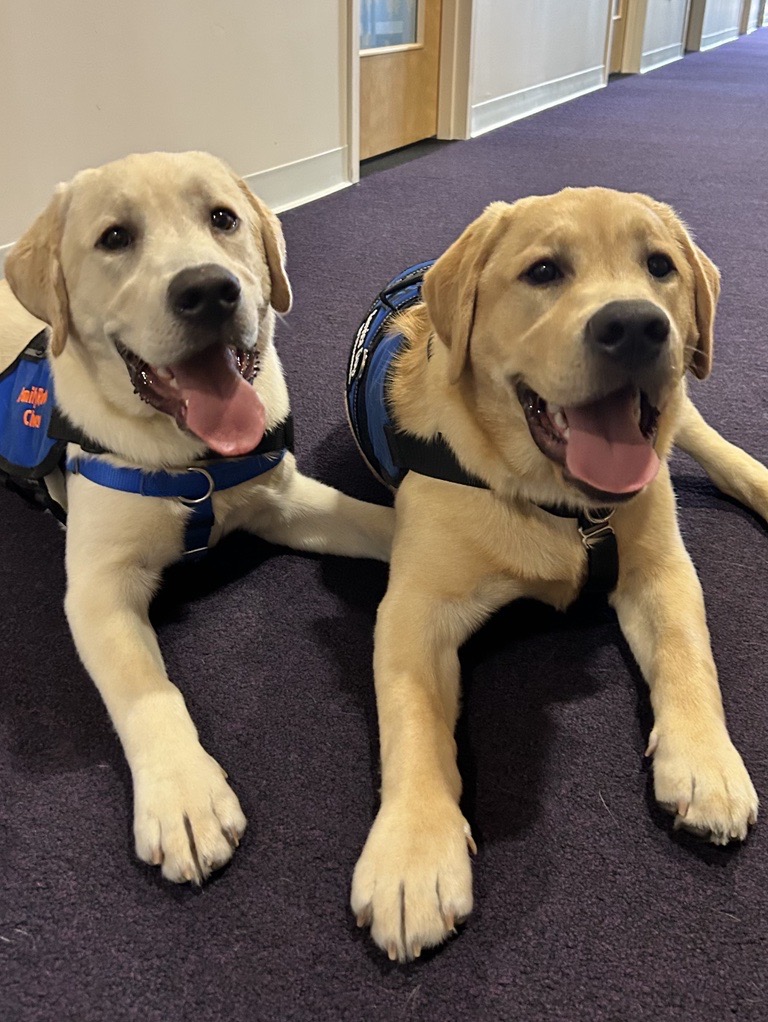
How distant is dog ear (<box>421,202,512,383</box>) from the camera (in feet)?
4.98

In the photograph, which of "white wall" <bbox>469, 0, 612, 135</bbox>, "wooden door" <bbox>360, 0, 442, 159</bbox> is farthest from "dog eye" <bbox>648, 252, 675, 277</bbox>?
"white wall" <bbox>469, 0, 612, 135</bbox>

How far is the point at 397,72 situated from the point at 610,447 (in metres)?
5.14

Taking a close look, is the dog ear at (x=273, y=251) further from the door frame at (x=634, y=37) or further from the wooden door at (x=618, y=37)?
the door frame at (x=634, y=37)

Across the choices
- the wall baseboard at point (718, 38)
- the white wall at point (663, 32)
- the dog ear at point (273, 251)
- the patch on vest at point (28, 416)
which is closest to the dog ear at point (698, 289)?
the dog ear at point (273, 251)

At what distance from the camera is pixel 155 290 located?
4.99 ft

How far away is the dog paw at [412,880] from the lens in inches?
44.2

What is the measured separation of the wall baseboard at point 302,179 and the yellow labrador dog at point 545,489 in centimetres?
323

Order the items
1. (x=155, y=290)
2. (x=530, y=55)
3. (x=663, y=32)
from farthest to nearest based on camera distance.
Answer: (x=663, y=32)
(x=530, y=55)
(x=155, y=290)

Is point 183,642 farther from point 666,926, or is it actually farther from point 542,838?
point 666,926

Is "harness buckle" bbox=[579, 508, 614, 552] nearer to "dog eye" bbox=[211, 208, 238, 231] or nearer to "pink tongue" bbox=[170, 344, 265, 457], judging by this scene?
"pink tongue" bbox=[170, 344, 265, 457]

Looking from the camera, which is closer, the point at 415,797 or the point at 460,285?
the point at 415,797

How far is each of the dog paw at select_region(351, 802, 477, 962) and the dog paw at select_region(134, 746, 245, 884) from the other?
22 centimetres

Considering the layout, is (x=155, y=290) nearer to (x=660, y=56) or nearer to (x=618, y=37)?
(x=618, y=37)

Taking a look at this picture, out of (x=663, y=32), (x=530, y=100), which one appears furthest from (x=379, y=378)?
(x=663, y=32)
